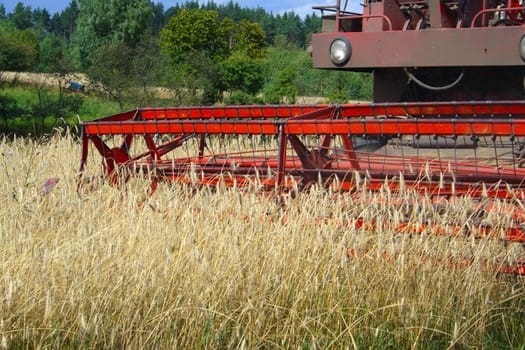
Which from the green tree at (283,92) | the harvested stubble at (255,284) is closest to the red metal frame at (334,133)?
the harvested stubble at (255,284)

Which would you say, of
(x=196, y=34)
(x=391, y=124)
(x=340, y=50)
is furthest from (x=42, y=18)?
(x=391, y=124)

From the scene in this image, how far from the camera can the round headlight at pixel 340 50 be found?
590 cm

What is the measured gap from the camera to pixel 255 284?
2881 mm

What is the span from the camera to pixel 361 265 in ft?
10.1

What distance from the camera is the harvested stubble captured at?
2605 millimetres

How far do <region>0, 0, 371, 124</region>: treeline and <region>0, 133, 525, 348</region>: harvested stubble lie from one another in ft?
26.6

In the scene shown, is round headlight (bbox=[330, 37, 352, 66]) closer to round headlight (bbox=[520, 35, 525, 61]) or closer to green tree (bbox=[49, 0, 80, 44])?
round headlight (bbox=[520, 35, 525, 61])

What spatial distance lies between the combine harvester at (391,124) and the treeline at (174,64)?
6176mm

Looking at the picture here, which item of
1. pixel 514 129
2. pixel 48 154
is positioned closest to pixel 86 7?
pixel 48 154

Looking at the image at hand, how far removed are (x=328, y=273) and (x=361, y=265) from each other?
25 cm

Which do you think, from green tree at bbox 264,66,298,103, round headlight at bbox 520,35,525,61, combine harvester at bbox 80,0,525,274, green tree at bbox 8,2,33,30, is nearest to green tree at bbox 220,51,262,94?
green tree at bbox 264,66,298,103

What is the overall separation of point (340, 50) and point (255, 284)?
Result: 339cm

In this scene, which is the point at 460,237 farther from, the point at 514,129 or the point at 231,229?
the point at 231,229

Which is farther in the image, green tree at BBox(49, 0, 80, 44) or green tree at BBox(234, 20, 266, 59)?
green tree at BBox(49, 0, 80, 44)
